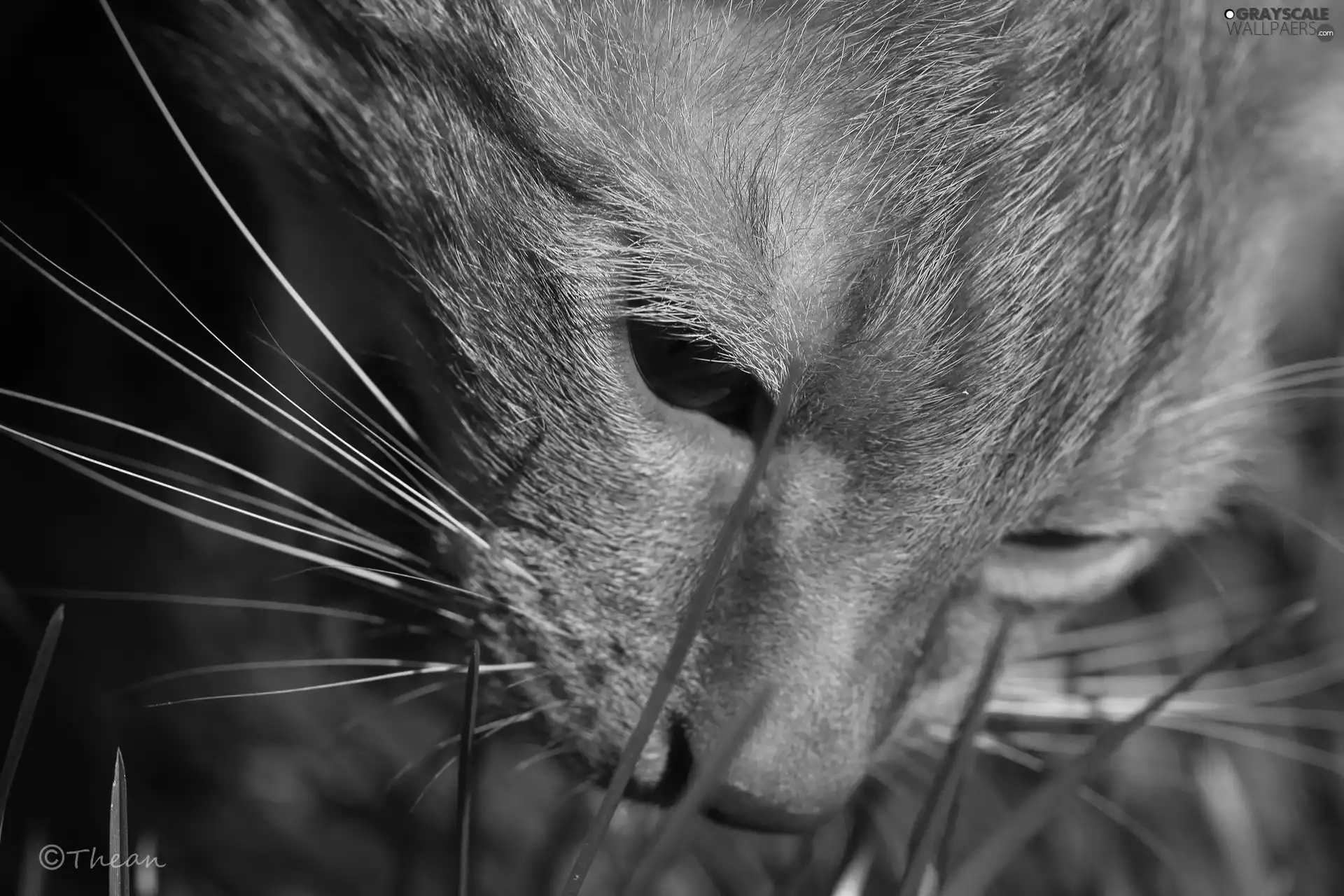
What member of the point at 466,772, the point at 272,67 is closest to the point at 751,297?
the point at 466,772

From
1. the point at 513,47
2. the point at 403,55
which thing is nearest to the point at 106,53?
the point at 403,55

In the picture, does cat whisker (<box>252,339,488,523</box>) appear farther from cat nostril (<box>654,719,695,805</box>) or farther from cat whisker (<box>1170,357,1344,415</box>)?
cat whisker (<box>1170,357,1344,415</box>)

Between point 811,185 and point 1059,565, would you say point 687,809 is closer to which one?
point 811,185

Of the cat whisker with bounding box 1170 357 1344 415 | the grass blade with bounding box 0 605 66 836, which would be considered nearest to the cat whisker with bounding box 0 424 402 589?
the grass blade with bounding box 0 605 66 836

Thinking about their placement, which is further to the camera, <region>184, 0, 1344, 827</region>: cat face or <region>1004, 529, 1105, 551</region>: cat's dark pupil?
<region>1004, 529, 1105, 551</region>: cat's dark pupil

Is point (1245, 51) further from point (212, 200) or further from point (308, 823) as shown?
point (308, 823)
